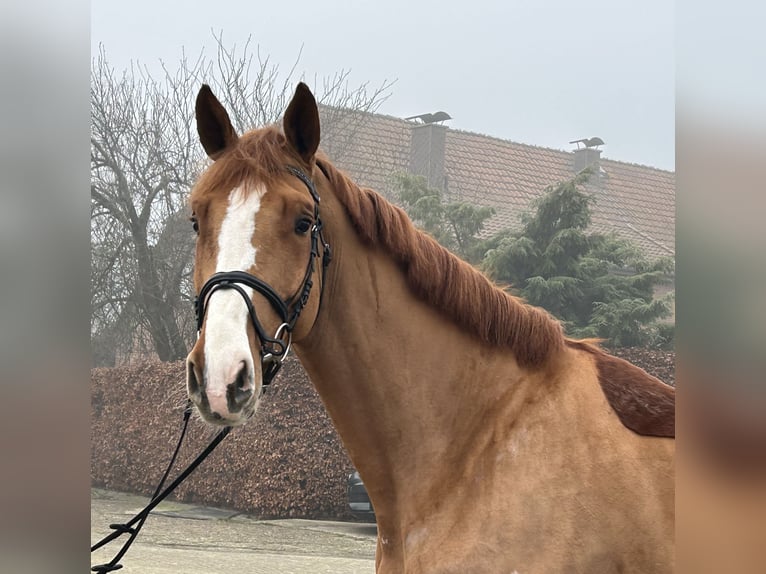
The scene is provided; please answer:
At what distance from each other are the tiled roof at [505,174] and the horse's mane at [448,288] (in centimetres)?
996

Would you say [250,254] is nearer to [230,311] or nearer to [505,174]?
[230,311]

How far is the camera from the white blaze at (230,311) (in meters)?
2.09

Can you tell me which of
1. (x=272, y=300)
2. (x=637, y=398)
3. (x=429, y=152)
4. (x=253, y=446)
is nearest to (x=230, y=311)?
(x=272, y=300)

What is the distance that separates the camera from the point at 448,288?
267cm

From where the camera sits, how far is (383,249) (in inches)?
106

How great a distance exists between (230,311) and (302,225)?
426 millimetres

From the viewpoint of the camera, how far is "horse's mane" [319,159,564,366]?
2660mm

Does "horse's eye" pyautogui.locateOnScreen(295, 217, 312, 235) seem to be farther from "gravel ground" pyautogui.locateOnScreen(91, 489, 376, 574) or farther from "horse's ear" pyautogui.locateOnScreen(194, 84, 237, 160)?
"gravel ground" pyautogui.locateOnScreen(91, 489, 376, 574)

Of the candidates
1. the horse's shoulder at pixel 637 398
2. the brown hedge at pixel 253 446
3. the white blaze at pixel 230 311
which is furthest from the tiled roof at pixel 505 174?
the white blaze at pixel 230 311

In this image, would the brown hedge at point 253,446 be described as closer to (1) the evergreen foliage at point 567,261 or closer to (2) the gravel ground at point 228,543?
(2) the gravel ground at point 228,543

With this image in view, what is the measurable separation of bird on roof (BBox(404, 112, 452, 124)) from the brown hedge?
256 inches
